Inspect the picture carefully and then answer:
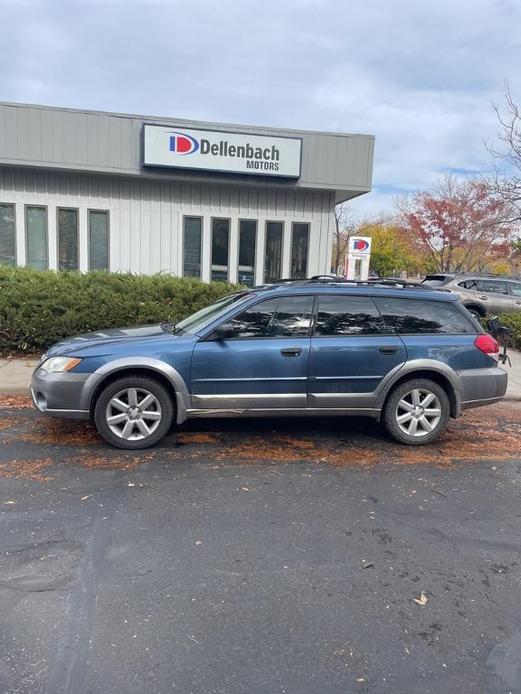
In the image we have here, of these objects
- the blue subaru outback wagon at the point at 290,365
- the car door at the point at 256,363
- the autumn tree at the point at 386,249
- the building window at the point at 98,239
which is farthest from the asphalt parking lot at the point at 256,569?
the autumn tree at the point at 386,249

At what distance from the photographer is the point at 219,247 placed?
1472 centimetres

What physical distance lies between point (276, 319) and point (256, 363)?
0.52m

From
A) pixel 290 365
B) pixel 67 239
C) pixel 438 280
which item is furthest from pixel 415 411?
pixel 438 280

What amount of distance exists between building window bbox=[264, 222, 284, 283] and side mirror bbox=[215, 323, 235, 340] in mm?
9541

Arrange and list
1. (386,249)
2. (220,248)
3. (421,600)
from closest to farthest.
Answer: (421,600) → (220,248) → (386,249)

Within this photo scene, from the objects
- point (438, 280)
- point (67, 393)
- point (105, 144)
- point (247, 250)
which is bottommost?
point (67, 393)

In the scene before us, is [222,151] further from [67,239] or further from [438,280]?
[438,280]

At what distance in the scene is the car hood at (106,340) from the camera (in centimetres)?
529

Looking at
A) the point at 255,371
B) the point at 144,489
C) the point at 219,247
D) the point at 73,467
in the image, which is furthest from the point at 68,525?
the point at 219,247

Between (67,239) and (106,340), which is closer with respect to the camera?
(106,340)

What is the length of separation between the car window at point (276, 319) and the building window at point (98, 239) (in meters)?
9.65

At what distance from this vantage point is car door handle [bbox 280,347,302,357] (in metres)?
5.43

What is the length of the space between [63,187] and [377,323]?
417 inches

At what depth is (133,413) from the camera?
527 cm
